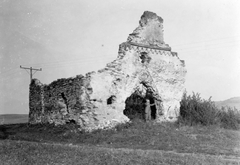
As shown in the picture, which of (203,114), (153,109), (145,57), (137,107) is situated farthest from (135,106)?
(203,114)

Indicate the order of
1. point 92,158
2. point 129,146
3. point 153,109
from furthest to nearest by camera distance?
point 153,109, point 129,146, point 92,158

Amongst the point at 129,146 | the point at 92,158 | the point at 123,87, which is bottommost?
the point at 129,146

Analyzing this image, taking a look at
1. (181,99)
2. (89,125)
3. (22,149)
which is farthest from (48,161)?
(181,99)

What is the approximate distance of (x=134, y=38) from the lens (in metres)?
15.3

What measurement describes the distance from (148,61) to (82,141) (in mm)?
6070

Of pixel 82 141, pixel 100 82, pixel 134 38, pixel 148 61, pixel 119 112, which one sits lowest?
pixel 82 141

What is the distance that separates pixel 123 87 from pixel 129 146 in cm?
483

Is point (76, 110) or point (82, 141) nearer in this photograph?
point (82, 141)

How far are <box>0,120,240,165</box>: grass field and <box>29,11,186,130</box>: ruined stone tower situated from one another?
85cm

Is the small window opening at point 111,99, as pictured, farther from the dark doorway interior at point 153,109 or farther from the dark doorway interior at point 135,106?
the dark doorway interior at point 153,109

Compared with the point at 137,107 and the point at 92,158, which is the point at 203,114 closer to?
the point at 137,107

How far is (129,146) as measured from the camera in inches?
398

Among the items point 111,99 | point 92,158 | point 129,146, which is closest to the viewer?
point 92,158

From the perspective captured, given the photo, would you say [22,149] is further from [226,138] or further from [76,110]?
[226,138]
